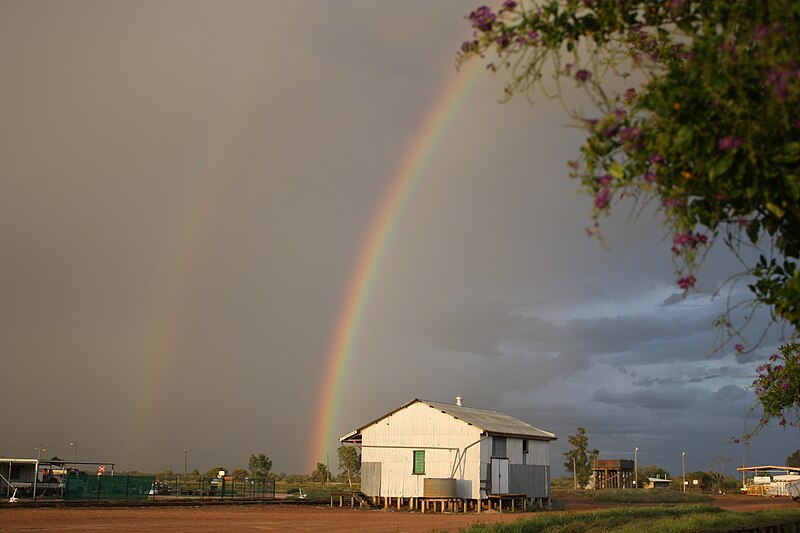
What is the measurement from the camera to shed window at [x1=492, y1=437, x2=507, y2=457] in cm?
5272

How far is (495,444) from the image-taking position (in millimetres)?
52938

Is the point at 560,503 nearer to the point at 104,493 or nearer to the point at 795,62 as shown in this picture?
the point at 104,493

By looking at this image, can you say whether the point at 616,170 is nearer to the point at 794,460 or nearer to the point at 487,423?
the point at 487,423

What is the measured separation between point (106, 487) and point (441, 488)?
2063 cm

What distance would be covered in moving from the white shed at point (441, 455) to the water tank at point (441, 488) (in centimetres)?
6

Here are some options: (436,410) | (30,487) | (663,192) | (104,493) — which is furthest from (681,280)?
(30,487)

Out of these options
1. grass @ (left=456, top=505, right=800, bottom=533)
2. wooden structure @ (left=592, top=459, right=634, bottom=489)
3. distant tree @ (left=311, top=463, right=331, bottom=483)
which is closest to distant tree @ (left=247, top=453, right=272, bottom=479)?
distant tree @ (left=311, top=463, right=331, bottom=483)

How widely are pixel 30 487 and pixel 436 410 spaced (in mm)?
26851

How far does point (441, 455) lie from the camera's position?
171 ft

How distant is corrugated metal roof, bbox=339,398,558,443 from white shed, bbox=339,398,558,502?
0.23 ft

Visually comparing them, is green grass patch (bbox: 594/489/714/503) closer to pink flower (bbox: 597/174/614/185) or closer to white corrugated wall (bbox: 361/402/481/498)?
white corrugated wall (bbox: 361/402/481/498)

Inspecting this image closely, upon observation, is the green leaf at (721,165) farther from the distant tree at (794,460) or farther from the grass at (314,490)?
the distant tree at (794,460)

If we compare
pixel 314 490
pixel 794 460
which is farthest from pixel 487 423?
pixel 794 460

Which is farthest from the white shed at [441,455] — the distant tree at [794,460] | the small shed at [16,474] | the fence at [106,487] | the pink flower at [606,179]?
the distant tree at [794,460]
